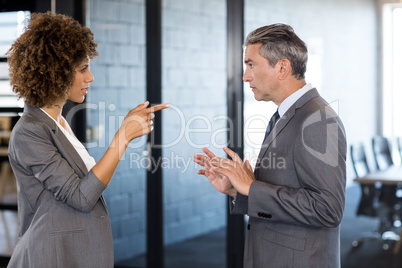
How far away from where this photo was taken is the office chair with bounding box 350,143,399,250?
329cm

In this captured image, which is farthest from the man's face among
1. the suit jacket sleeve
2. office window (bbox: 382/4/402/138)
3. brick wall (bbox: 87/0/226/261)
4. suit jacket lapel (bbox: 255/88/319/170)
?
brick wall (bbox: 87/0/226/261)

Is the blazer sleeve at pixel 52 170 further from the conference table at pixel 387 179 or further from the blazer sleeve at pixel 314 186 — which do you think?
the conference table at pixel 387 179

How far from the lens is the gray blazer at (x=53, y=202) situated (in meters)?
1.76

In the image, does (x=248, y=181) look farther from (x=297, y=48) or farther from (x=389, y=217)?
(x=389, y=217)

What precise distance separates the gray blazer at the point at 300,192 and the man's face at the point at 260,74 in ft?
0.39

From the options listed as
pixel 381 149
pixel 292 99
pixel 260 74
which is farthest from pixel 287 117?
pixel 381 149

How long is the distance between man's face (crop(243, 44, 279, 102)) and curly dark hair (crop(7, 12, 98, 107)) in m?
0.56

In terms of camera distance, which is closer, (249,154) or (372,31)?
(372,31)

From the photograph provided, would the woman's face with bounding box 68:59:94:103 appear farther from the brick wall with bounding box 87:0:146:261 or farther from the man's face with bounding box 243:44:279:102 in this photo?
the brick wall with bounding box 87:0:146:261

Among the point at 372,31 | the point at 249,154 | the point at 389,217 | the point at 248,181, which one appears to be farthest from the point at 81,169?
the point at 389,217

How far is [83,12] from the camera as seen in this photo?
396 centimetres

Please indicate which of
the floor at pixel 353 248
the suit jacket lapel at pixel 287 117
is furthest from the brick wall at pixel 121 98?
the suit jacket lapel at pixel 287 117

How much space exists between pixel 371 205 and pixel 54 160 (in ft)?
7.08

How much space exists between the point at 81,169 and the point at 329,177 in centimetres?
82
